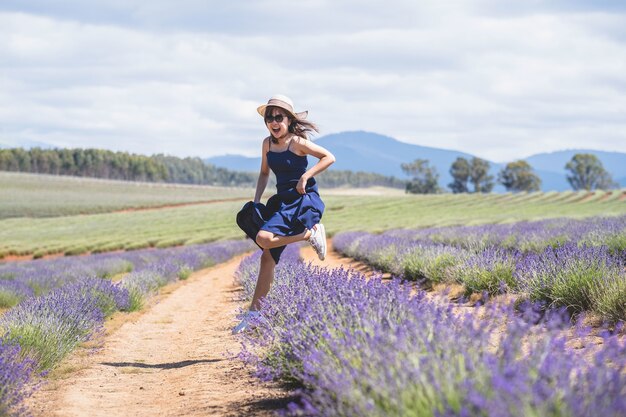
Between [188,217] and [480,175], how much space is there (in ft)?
251

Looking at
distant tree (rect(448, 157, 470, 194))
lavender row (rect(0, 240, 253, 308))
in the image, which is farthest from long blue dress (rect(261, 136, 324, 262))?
distant tree (rect(448, 157, 470, 194))

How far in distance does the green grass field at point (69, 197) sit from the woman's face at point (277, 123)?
65137 millimetres

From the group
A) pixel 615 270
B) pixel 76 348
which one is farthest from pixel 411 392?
pixel 76 348

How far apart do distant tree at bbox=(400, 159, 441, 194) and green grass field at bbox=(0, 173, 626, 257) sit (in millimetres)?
56274

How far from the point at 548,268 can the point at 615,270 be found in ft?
2.18

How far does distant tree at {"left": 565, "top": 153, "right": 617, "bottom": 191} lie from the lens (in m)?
116

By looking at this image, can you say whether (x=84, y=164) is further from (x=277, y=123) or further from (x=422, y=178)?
(x=277, y=123)

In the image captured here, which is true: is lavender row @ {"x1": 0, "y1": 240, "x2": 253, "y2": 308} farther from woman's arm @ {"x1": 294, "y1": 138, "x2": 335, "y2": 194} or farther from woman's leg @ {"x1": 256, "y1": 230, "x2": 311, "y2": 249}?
woman's arm @ {"x1": 294, "y1": 138, "x2": 335, "y2": 194}

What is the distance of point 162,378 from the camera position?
17.6ft

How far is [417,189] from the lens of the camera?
129m

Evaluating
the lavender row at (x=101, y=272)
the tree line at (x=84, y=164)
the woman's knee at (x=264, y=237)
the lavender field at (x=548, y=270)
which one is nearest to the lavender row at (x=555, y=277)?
the lavender field at (x=548, y=270)

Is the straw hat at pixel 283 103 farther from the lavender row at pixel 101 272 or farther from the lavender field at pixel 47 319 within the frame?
the lavender row at pixel 101 272

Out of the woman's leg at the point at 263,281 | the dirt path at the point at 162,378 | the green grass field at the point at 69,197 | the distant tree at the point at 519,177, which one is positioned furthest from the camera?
the distant tree at the point at 519,177

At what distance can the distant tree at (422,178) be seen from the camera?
12838cm
